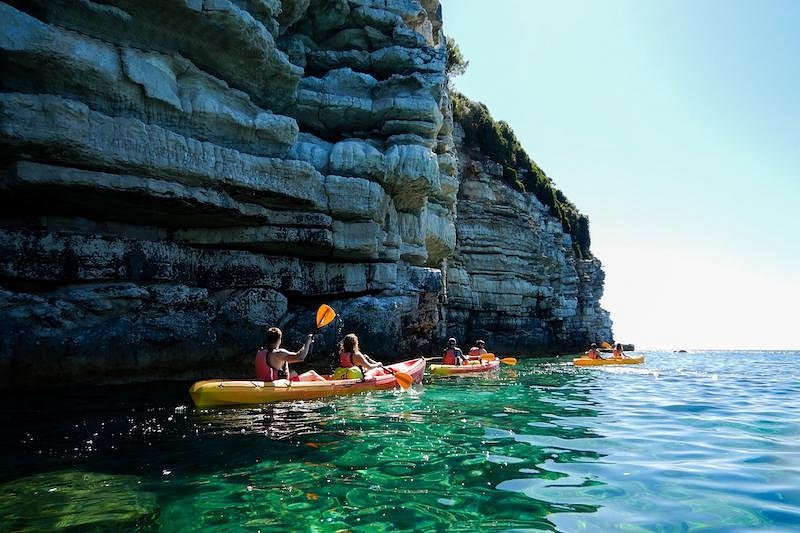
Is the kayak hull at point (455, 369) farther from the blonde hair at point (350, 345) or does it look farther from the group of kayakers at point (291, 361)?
the blonde hair at point (350, 345)

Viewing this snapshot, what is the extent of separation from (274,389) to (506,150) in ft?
101

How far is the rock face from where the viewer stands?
10547 mm

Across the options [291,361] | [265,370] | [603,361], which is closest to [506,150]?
[603,361]

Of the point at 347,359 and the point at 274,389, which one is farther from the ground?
the point at 347,359

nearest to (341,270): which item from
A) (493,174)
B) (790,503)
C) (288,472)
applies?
(288,472)

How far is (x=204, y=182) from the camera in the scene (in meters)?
12.3

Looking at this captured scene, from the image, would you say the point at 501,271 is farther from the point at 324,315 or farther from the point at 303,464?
the point at 303,464

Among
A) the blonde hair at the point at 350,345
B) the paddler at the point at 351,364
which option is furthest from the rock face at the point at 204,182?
the paddler at the point at 351,364

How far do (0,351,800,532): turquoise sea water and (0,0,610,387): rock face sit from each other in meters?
3.37

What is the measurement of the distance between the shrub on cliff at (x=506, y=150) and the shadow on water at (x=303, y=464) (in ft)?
92.7

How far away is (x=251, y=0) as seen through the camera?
1382 centimetres

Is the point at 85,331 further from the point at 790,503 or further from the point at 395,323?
the point at 790,503

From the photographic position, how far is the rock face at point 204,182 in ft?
34.6

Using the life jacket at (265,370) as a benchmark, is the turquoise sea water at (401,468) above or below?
below
